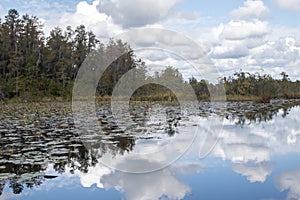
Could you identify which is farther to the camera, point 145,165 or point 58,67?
point 58,67

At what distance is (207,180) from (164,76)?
33.9 metres

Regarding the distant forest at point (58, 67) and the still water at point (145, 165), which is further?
the distant forest at point (58, 67)

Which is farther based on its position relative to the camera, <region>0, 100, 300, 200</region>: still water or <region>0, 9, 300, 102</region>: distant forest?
<region>0, 9, 300, 102</region>: distant forest

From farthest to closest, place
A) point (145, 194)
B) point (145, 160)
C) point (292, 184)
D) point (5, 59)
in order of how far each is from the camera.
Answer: point (5, 59), point (145, 160), point (292, 184), point (145, 194)

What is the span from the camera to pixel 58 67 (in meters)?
39.8

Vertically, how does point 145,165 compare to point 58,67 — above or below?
below

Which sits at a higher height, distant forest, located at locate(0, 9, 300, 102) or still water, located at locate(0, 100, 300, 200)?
distant forest, located at locate(0, 9, 300, 102)

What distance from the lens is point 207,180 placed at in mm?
4758

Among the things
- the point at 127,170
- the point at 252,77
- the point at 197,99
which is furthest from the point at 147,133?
the point at 252,77

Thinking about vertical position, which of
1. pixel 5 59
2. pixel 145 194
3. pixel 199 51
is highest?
pixel 5 59

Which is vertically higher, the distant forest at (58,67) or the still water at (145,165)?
the distant forest at (58,67)

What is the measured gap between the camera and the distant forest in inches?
1379

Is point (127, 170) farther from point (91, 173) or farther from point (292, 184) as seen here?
point (292, 184)

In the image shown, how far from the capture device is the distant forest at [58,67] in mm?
35031
